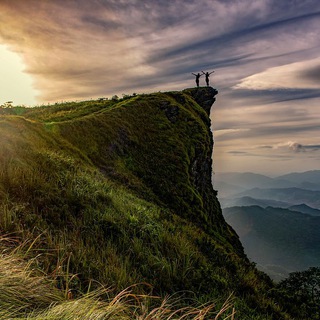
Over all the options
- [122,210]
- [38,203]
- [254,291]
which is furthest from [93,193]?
[254,291]

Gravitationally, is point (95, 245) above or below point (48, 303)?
below

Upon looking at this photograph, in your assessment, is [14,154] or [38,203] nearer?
[38,203]

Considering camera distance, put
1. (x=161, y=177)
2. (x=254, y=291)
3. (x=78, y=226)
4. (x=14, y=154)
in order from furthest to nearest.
Result: 1. (x=161, y=177)
2. (x=14, y=154)
3. (x=254, y=291)
4. (x=78, y=226)

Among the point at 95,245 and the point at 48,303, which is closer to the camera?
the point at 48,303

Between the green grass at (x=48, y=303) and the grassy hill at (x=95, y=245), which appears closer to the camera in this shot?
the green grass at (x=48, y=303)

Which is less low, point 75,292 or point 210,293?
point 75,292

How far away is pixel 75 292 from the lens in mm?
3914

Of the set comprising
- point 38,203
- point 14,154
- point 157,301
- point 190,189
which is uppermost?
point 14,154

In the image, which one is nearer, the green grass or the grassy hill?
the green grass

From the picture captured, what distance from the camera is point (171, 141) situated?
29562 millimetres

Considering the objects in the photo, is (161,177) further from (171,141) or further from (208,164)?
(208,164)

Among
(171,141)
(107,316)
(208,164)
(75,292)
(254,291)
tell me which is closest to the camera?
(107,316)

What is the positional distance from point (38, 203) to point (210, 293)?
388 centimetres

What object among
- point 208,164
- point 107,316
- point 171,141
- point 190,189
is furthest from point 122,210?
point 208,164
